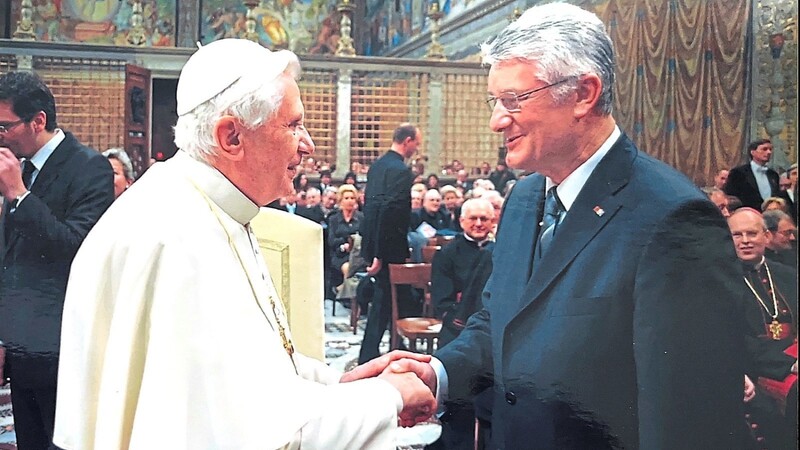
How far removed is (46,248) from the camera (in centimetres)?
291

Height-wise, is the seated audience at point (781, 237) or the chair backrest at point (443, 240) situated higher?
the seated audience at point (781, 237)

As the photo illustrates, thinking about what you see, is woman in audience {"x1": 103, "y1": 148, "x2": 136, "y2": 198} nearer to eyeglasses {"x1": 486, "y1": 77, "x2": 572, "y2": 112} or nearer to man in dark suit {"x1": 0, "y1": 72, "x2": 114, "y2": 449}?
man in dark suit {"x1": 0, "y1": 72, "x2": 114, "y2": 449}

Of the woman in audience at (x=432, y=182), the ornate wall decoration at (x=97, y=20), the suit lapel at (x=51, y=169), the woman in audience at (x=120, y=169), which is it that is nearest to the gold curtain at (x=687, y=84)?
the woman in audience at (x=432, y=182)

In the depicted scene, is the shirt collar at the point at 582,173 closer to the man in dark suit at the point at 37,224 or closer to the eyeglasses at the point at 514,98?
the eyeglasses at the point at 514,98

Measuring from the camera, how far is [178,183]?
7.09 ft

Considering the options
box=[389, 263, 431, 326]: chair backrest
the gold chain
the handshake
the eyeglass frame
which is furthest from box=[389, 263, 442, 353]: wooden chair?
the eyeglass frame

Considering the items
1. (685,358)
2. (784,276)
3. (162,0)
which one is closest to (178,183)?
(162,0)

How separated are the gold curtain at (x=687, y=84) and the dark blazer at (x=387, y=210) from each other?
2.85 ft

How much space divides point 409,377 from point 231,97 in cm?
99

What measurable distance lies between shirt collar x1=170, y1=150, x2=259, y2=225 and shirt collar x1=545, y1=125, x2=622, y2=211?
0.91 m

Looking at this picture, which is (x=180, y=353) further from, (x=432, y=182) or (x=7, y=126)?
(x=7, y=126)

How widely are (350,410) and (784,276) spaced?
1.27m

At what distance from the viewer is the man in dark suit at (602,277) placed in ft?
7.11

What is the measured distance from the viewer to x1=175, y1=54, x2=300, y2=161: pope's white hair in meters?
2.15
